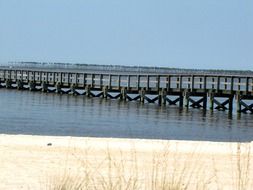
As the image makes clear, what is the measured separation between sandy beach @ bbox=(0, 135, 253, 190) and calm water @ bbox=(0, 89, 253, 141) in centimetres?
966

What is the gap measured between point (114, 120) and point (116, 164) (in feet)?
82.5

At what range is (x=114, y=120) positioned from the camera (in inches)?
1540

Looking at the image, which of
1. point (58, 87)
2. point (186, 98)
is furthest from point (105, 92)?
point (186, 98)

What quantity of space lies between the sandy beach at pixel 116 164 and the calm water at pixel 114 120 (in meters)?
9.66

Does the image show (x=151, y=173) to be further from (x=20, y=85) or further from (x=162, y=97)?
(x=20, y=85)

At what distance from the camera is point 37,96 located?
59.9m

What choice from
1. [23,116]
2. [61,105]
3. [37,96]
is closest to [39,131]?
[23,116]

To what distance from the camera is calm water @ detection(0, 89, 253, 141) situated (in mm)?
30845

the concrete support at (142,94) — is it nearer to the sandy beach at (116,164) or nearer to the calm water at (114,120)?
the calm water at (114,120)

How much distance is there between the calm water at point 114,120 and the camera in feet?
101

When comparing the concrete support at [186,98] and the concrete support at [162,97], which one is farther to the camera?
the concrete support at [162,97]

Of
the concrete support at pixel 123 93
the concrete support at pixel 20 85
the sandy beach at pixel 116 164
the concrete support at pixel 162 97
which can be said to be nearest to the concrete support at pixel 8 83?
the concrete support at pixel 20 85

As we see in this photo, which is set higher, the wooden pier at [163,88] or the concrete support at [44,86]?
the wooden pier at [163,88]

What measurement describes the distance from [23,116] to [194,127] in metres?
9.78
